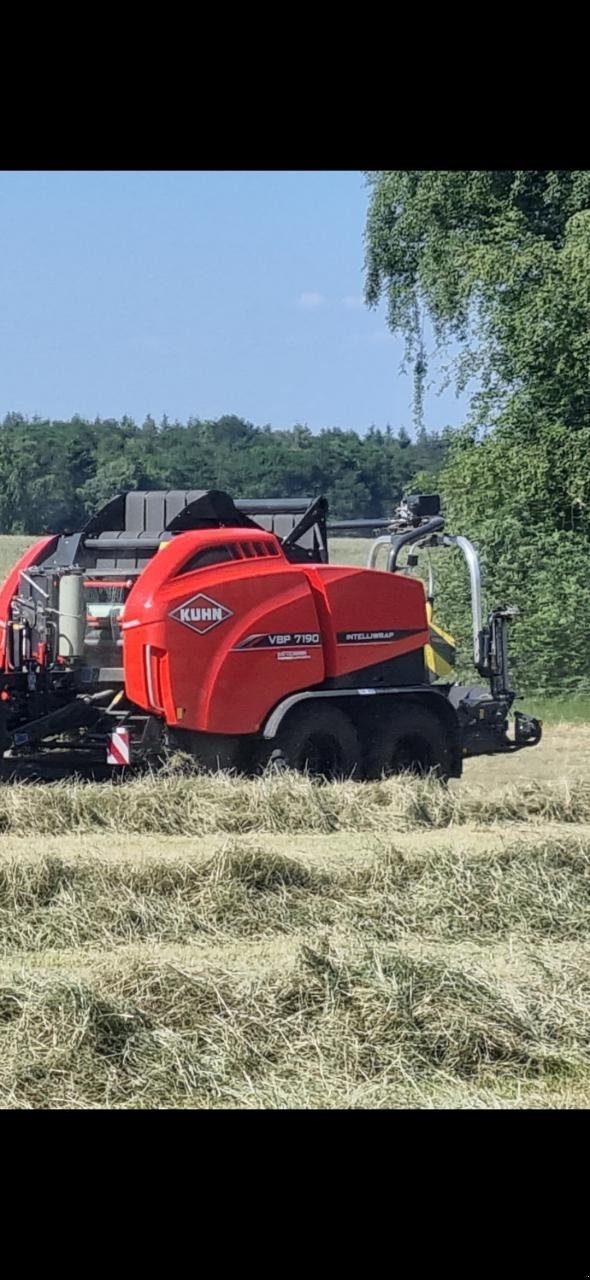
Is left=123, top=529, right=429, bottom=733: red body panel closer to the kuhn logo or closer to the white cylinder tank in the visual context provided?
the kuhn logo

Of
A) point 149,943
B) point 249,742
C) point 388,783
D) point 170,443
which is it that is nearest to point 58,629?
point 249,742

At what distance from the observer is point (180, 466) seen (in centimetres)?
5353

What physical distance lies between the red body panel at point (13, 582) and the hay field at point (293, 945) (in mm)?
2978

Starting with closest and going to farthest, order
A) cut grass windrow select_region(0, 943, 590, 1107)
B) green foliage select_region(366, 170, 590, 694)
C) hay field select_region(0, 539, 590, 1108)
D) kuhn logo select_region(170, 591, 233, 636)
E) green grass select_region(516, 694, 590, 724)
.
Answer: cut grass windrow select_region(0, 943, 590, 1107), hay field select_region(0, 539, 590, 1108), kuhn logo select_region(170, 591, 233, 636), green grass select_region(516, 694, 590, 724), green foliage select_region(366, 170, 590, 694)

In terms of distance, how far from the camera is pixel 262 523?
45.6 ft

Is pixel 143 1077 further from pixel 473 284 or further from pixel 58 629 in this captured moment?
pixel 473 284

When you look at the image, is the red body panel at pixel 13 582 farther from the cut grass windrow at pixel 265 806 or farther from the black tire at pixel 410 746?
the cut grass windrow at pixel 265 806

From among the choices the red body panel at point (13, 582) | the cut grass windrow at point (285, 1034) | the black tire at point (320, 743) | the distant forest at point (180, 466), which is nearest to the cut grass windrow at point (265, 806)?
the black tire at point (320, 743)

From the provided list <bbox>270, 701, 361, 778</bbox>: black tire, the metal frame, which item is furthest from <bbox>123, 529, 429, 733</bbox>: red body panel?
the metal frame

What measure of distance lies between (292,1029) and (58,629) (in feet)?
23.6

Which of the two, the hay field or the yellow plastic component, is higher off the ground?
the yellow plastic component

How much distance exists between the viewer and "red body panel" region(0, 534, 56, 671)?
12.9 m

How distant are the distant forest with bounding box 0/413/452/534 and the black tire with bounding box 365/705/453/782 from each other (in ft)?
117
